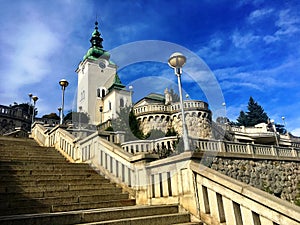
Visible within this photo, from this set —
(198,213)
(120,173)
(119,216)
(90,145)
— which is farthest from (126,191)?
(90,145)

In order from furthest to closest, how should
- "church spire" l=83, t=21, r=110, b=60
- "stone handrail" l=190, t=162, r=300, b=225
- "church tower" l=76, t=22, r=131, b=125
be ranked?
"church spire" l=83, t=21, r=110, b=60
"church tower" l=76, t=22, r=131, b=125
"stone handrail" l=190, t=162, r=300, b=225

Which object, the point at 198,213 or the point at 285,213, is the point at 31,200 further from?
the point at 285,213

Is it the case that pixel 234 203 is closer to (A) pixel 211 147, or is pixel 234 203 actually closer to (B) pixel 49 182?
(B) pixel 49 182

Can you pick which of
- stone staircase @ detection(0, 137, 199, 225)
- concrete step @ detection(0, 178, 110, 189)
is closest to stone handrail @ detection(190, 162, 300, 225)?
stone staircase @ detection(0, 137, 199, 225)

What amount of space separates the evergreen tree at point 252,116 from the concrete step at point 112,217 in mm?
63563

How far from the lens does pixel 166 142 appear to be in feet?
44.3

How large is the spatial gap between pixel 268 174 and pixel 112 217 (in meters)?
10.4

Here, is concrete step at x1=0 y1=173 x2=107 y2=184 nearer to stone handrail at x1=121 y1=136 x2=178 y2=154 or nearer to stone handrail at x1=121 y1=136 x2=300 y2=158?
stone handrail at x1=121 y1=136 x2=300 y2=158

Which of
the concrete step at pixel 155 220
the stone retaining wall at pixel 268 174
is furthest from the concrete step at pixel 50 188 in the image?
the stone retaining wall at pixel 268 174

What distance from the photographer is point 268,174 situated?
39.2 ft

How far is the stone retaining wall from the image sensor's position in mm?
10523

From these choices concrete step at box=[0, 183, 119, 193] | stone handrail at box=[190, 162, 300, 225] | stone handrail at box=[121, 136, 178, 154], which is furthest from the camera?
stone handrail at box=[121, 136, 178, 154]

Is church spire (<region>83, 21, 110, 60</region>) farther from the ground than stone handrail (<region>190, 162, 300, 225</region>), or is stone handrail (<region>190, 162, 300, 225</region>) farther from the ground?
church spire (<region>83, 21, 110, 60</region>)

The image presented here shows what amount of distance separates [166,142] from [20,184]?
9.23 meters
